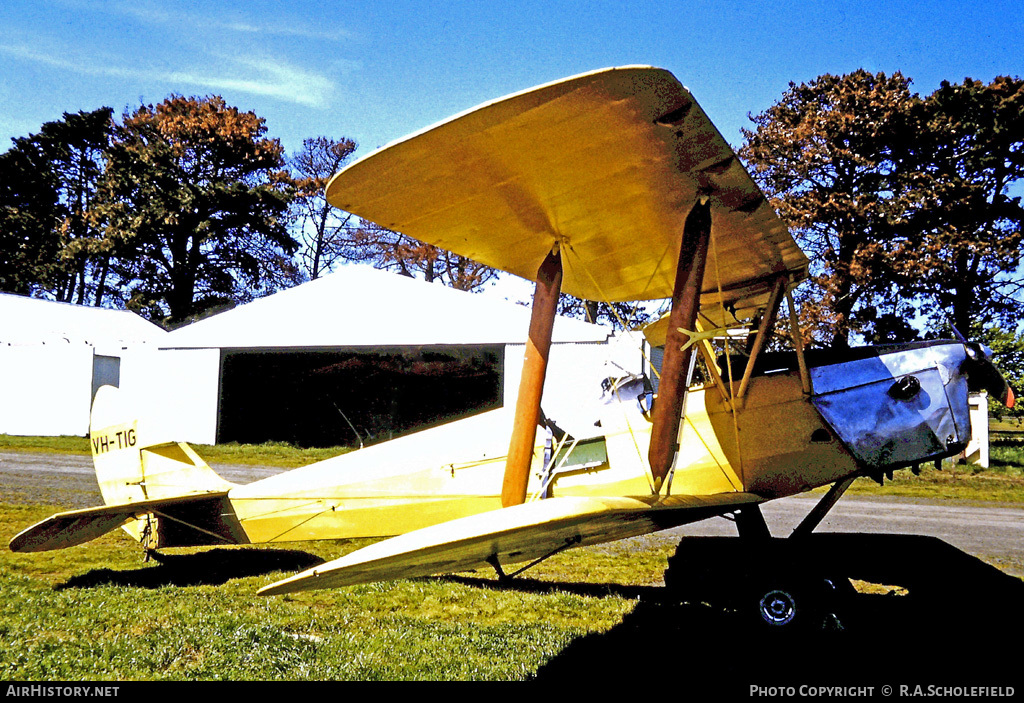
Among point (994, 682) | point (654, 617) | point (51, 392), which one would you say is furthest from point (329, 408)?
point (994, 682)

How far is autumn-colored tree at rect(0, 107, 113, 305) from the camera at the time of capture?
37531 mm

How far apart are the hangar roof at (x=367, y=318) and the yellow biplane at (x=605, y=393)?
1020cm

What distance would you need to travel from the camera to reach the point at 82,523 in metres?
4.75

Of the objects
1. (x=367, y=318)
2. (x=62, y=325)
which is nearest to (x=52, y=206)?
(x=62, y=325)

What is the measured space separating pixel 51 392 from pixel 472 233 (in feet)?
72.0

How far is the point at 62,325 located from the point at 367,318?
14.5m

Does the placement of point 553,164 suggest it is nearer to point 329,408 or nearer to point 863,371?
point 863,371

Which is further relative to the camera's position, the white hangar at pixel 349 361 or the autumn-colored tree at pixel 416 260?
the autumn-colored tree at pixel 416 260

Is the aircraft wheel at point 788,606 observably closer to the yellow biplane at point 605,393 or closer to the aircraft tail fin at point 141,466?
the yellow biplane at point 605,393

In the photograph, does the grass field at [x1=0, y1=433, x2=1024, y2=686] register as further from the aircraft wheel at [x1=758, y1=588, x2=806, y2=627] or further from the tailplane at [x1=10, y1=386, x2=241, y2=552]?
the tailplane at [x1=10, y1=386, x2=241, y2=552]

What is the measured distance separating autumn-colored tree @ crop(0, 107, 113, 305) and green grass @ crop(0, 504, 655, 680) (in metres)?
36.1

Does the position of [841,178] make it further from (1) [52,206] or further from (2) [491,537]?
(1) [52,206]

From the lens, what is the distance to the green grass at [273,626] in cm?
349

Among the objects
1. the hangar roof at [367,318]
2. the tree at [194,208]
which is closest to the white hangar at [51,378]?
the hangar roof at [367,318]
